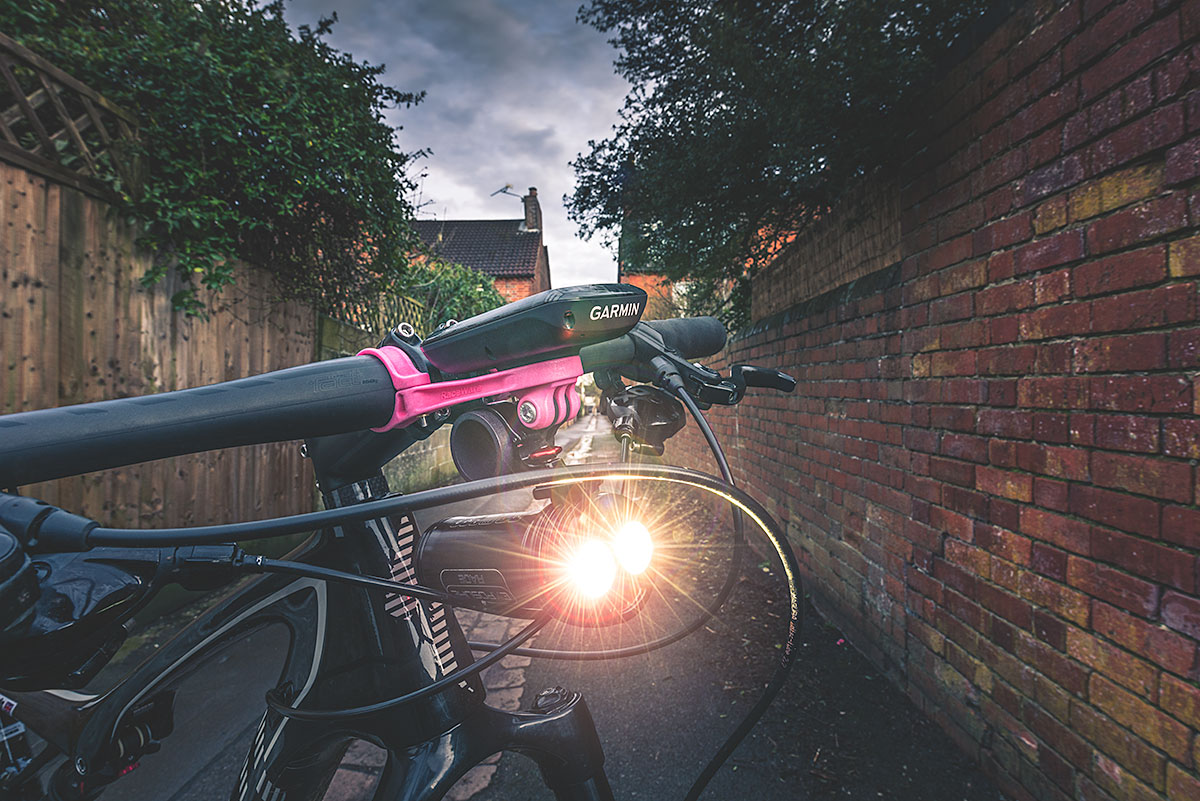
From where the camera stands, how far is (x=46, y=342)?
2.77 m

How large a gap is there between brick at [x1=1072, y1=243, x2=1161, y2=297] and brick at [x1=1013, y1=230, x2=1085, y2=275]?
56mm

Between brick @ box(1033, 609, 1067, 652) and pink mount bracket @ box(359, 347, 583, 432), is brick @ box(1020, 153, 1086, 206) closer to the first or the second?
brick @ box(1033, 609, 1067, 652)

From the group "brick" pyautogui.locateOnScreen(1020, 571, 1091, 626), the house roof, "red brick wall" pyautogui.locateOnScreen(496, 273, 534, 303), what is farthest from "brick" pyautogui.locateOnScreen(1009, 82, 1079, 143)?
the house roof

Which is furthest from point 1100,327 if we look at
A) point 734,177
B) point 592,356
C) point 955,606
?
point 734,177

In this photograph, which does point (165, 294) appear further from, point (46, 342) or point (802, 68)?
point (802, 68)

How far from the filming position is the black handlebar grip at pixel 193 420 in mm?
562

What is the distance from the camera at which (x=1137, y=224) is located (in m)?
1.34

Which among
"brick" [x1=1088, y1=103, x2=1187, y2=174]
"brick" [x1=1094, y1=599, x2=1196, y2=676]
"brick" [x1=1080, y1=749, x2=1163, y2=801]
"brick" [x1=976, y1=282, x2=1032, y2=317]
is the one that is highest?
"brick" [x1=1088, y1=103, x2=1187, y2=174]

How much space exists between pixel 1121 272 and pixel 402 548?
187 centimetres

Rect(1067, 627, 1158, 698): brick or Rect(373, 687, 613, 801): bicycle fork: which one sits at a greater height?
Rect(373, 687, 613, 801): bicycle fork

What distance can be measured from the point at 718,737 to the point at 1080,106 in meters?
2.51

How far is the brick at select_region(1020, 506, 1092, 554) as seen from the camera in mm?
1491

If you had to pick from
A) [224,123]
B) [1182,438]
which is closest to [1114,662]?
[1182,438]

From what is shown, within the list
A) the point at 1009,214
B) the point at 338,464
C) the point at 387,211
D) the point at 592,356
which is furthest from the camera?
the point at 387,211
